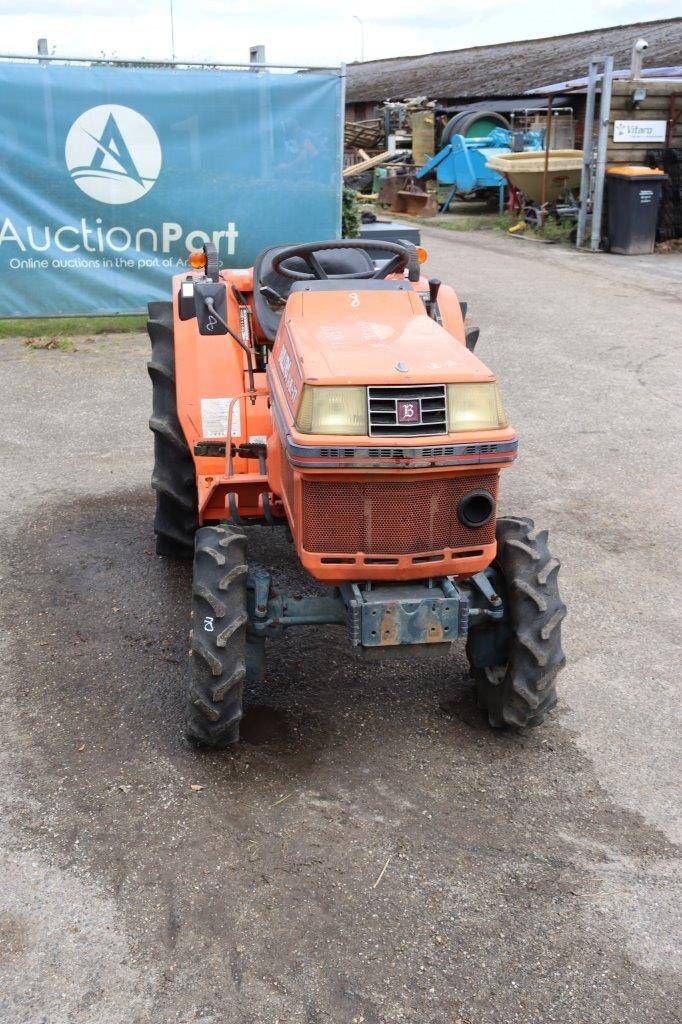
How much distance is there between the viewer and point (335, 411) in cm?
320

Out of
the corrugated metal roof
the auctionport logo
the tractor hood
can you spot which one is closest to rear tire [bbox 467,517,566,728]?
the tractor hood

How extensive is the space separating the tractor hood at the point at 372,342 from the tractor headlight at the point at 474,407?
3 centimetres

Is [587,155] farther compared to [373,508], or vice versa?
[587,155]

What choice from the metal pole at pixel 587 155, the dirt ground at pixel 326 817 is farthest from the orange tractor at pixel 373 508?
the metal pole at pixel 587 155

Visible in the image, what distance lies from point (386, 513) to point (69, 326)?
8.03m

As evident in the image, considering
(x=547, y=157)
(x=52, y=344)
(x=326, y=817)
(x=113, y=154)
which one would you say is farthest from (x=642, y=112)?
(x=326, y=817)

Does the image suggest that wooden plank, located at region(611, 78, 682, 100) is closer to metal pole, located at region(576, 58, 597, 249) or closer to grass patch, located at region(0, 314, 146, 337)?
metal pole, located at region(576, 58, 597, 249)

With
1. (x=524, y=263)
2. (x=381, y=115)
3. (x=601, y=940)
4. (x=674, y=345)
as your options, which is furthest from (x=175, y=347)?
(x=381, y=115)

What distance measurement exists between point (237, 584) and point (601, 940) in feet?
5.14

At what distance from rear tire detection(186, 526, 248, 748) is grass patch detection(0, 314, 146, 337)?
7.37 m

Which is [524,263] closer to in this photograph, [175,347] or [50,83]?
[50,83]

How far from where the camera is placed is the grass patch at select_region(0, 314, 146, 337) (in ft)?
34.0

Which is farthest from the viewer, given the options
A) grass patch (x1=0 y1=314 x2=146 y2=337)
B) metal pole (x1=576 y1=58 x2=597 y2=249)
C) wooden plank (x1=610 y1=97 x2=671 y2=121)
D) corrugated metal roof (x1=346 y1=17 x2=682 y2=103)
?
corrugated metal roof (x1=346 y1=17 x2=682 y2=103)

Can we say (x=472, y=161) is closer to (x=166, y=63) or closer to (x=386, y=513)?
(x=166, y=63)
